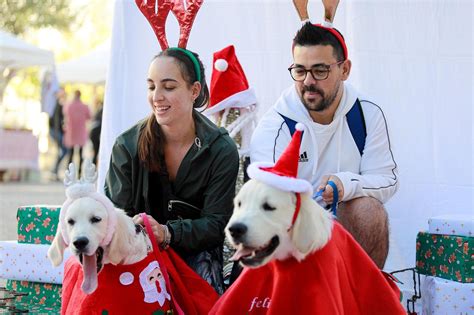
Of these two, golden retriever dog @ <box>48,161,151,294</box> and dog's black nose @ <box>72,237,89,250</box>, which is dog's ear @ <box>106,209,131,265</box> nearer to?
golden retriever dog @ <box>48,161,151,294</box>

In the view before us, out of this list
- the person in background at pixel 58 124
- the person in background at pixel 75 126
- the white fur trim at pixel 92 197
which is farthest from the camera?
the person in background at pixel 58 124

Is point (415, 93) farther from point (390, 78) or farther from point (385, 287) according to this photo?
point (385, 287)

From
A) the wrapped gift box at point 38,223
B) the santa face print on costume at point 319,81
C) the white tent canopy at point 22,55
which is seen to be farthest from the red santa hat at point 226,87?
the white tent canopy at point 22,55

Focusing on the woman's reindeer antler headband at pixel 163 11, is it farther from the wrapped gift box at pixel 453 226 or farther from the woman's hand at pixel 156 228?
the wrapped gift box at pixel 453 226

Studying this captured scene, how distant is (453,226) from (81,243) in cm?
202

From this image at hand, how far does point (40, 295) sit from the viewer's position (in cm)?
477

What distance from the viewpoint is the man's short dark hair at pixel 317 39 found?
4.09m

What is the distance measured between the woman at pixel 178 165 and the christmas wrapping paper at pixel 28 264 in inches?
35.3

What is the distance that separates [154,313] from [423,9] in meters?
2.78

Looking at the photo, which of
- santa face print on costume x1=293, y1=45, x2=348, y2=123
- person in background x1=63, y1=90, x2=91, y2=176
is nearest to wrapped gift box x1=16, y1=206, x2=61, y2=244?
santa face print on costume x1=293, y1=45, x2=348, y2=123

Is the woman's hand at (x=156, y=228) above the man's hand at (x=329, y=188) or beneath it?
beneath

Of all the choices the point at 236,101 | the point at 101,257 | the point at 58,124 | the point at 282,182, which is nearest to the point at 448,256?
the point at 236,101

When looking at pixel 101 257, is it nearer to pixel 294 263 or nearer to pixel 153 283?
pixel 153 283

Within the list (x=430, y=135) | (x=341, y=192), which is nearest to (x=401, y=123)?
(x=430, y=135)
